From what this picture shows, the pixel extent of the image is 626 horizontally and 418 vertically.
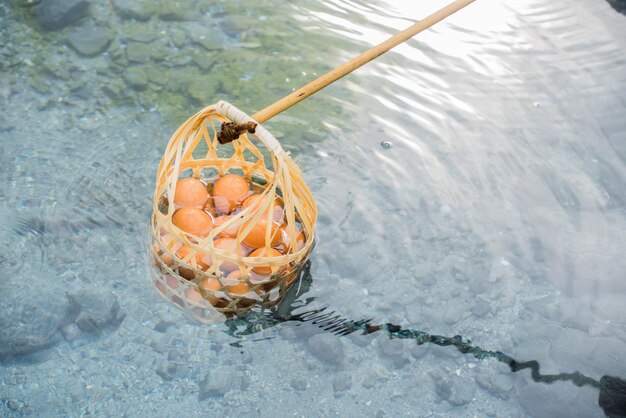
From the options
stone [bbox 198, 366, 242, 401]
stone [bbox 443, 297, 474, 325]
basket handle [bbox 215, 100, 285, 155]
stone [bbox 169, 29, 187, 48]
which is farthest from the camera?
stone [bbox 169, 29, 187, 48]

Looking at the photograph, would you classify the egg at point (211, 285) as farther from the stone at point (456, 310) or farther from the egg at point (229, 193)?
the stone at point (456, 310)

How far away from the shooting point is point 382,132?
150 inches

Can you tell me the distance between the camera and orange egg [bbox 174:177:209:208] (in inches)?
110

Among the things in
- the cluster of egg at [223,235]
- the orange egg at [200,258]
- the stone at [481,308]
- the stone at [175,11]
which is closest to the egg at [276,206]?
the cluster of egg at [223,235]

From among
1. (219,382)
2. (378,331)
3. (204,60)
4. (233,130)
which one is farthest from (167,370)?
(204,60)

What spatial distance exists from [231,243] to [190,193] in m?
0.30

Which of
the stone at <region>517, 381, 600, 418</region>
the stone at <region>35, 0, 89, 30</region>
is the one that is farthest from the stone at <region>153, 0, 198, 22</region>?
the stone at <region>517, 381, 600, 418</region>

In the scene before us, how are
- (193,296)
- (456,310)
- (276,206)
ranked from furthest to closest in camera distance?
(456,310)
(276,206)
(193,296)

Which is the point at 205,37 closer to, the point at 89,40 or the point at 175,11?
the point at 175,11

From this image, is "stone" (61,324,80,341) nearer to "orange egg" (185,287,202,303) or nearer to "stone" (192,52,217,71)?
"orange egg" (185,287,202,303)

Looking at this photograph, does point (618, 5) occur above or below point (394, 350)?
above

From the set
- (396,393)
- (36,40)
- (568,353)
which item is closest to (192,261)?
(396,393)

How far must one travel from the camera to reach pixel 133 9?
442 centimetres

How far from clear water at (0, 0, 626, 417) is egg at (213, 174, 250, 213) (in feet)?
1.51
